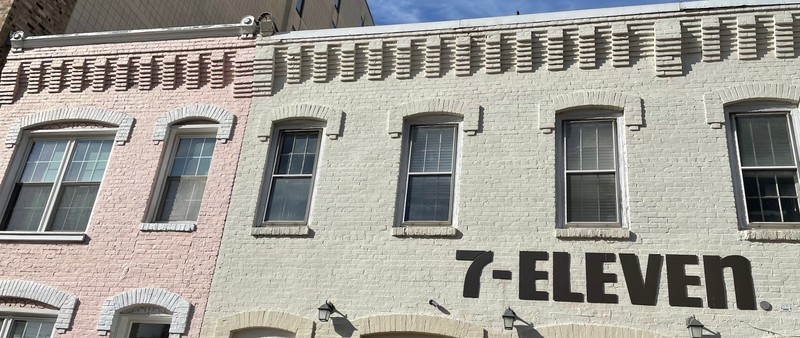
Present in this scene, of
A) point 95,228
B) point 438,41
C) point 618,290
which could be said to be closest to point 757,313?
point 618,290

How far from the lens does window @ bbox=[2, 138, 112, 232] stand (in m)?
9.62

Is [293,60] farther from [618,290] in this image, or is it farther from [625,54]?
[618,290]

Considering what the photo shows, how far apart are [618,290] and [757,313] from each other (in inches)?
58.8

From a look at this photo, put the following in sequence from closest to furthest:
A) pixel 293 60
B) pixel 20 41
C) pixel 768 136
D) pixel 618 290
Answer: pixel 618 290 → pixel 768 136 → pixel 293 60 → pixel 20 41

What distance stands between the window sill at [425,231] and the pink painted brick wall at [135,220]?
273 centimetres

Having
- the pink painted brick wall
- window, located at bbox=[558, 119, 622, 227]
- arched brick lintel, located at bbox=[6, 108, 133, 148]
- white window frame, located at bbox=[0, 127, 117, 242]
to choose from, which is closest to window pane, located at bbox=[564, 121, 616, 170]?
window, located at bbox=[558, 119, 622, 227]

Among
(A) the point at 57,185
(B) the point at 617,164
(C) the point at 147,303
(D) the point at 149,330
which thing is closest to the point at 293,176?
(C) the point at 147,303

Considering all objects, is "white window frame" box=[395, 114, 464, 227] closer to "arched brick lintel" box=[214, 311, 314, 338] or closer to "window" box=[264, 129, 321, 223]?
"window" box=[264, 129, 321, 223]

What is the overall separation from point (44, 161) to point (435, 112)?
680 cm

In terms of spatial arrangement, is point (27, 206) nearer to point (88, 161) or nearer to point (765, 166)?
point (88, 161)

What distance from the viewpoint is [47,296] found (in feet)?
28.6

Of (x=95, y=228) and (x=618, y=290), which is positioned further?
(x=95, y=228)

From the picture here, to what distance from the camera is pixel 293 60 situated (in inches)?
387

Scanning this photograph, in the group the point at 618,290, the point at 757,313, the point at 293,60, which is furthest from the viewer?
the point at 293,60
